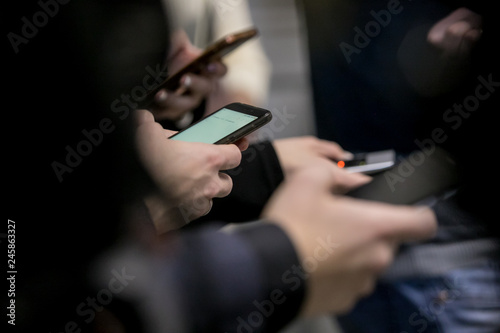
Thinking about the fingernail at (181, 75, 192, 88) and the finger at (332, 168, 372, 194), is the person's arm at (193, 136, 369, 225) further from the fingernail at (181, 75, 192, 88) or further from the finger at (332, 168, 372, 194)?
the fingernail at (181, 75, 192, 88)

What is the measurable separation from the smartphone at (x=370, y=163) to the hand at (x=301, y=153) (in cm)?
2

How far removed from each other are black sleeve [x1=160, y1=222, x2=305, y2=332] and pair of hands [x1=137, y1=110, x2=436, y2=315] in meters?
0.04

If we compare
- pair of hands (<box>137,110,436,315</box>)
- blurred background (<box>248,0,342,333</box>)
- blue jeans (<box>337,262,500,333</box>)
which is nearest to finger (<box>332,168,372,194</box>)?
pair of hands (<box>137,110,436,315</box>)

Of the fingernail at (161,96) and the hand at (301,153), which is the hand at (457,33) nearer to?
the hand at (301,153)

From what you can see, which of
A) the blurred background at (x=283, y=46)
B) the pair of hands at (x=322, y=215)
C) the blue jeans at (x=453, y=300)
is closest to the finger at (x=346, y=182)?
the pair of hands at (x=322, y=215)

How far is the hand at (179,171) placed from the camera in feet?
0.94

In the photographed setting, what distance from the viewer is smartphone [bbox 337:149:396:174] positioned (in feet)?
1.97

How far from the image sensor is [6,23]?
0.22 m

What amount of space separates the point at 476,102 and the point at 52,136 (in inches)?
20.5

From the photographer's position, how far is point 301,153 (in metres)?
0.59

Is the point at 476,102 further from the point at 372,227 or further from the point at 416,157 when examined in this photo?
the point at 372,227

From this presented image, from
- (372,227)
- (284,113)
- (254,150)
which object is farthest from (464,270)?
(284,113)

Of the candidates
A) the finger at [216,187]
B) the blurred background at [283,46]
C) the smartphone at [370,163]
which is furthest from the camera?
the blurred background at [283,46]

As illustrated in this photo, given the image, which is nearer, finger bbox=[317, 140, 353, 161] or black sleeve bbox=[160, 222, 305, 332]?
black sleeve bbox=[160, 222, 305, 332]
